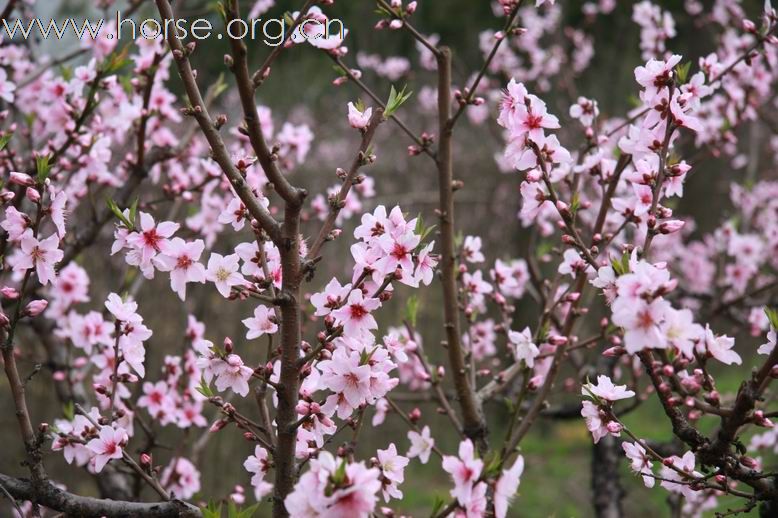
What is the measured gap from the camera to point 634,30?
37.9ft

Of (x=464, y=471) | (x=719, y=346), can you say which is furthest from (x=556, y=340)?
(x=464, y=471)

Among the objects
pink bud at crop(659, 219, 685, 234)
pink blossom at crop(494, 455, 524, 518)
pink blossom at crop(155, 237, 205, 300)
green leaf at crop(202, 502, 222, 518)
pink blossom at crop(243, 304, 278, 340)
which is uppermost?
pink bud at crop(659, 219, 685, 234)

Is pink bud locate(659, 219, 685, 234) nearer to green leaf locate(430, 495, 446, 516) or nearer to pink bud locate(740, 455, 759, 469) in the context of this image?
pink bud locate(740, 455, 759, 469)

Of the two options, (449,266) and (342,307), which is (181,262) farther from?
(449,266)

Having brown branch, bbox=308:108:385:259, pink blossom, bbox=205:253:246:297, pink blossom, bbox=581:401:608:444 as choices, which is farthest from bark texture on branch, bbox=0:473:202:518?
pink blossom, bbox=581:401:608:444

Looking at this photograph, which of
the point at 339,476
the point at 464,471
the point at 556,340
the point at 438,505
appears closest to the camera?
the point at 339,476

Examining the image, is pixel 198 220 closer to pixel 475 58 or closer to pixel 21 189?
pixel 21 189

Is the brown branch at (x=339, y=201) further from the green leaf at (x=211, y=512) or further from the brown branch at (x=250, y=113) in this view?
the green leaf at (x=211, y=512)

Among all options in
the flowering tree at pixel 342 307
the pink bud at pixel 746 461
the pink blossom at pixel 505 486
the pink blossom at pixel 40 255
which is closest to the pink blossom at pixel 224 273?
the flowering tree at pixel 342 307

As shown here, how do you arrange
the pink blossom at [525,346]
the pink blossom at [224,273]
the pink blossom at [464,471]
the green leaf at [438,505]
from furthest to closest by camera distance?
the pink blossom at [525,346] < the pink blossom at [224,273] < the green leaf at [438,505] < the pink blossom at [464,471]

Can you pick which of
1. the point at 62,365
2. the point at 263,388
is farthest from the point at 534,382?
the point at 62,365

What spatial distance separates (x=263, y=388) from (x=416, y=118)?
34.4ft

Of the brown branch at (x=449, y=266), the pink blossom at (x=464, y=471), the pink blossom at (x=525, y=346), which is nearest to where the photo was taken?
the pink blossom at (x=464, y=471)

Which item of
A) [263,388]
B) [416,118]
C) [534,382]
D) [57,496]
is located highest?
[416,118]
